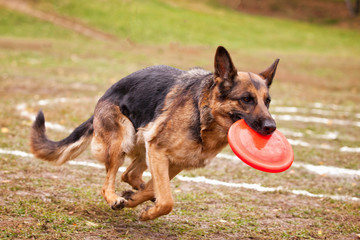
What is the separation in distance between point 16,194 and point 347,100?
13211mm

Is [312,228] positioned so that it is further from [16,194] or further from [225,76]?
[16,194]

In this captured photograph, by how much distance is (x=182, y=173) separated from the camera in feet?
26.1

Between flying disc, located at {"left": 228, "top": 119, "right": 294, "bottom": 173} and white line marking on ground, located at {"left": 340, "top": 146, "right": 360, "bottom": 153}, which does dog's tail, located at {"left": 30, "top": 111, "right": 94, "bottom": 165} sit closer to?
flying disc, located at {"left": 228, "top": 119, "right": 294, "bottom": 173}

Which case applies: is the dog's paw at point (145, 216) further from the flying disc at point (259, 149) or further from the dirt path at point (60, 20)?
the dirt path at point (60, 20)

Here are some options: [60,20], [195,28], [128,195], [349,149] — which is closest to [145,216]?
[128,195]

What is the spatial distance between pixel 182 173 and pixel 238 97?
11.0ft

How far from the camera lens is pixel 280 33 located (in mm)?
38344

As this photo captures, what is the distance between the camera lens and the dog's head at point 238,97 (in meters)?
4.73

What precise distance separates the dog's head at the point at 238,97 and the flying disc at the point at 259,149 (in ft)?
0.38

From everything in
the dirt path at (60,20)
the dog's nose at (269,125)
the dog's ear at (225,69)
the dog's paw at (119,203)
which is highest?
the dog's ear at (225,69)

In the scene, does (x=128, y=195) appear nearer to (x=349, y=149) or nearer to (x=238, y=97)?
(x=238, y=97)

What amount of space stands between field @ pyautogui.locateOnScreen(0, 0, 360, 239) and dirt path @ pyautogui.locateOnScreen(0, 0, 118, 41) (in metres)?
0.21

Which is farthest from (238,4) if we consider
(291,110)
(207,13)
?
(291,110)

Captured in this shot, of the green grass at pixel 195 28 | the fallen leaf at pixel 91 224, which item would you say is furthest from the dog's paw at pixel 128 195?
the green grass at pixel 195 28
